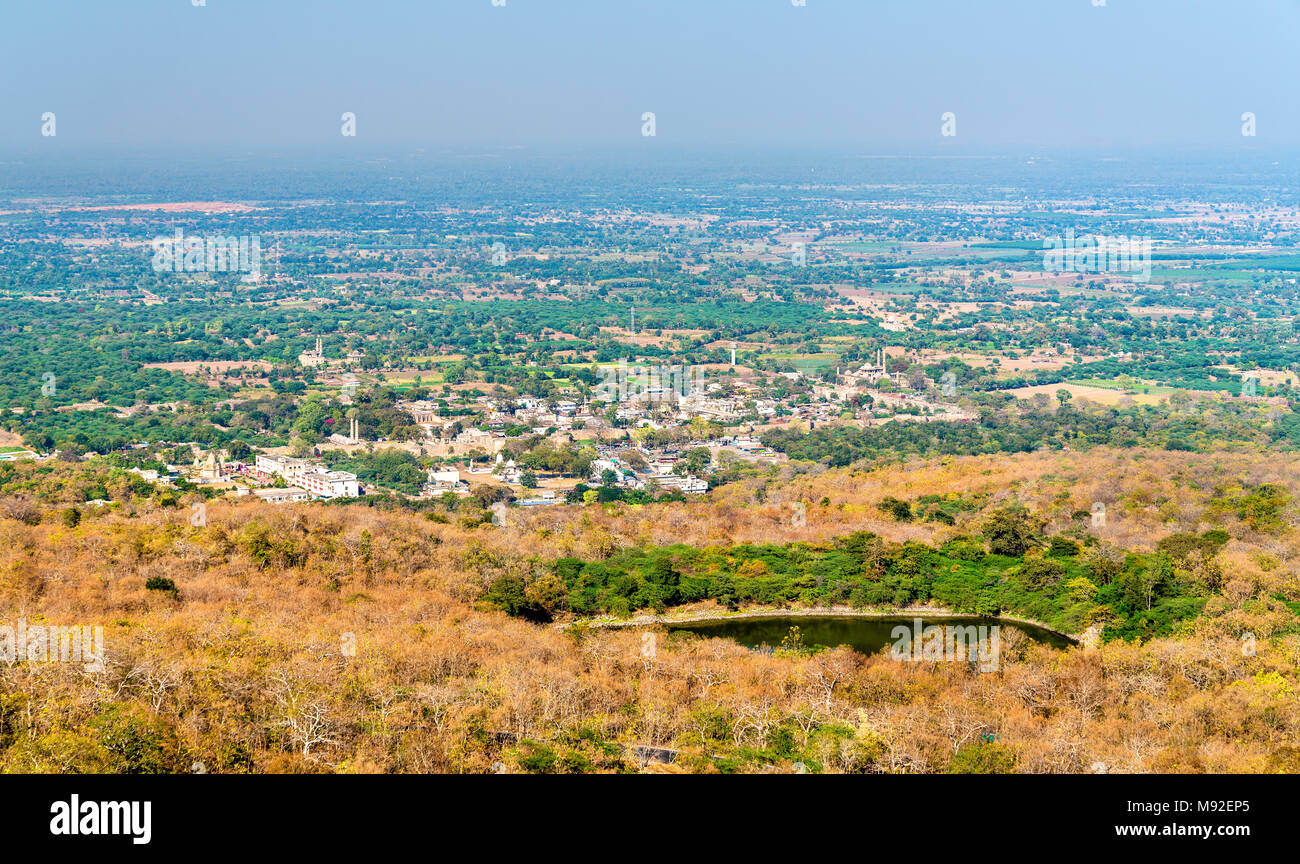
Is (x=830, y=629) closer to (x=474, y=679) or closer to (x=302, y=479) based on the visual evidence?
(x=474, y=679)

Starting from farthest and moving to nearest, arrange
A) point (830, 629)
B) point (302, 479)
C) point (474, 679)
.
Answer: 1. point (302, 479)
2. point (830, 629)
3. point (474, 679)

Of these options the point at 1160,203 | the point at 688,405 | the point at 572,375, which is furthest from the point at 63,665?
the point at 1160,203

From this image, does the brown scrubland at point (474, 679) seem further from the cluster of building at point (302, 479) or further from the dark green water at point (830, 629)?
the cluster of building at point (302, 479)

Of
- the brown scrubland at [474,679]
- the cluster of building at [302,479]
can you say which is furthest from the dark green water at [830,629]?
the cluster of building at [302,479]

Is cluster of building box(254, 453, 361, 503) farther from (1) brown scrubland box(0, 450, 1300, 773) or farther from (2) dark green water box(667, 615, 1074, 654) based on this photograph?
(2) dark green water box(667, 615, 1074, 654)

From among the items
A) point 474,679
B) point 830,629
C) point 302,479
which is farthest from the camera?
point 302,479

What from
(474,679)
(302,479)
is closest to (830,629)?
(474,679)

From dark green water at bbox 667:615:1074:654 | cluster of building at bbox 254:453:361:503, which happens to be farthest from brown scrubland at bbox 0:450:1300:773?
cluster of building at bbox 254:453:361:503

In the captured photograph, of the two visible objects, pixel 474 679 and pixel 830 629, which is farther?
pixel 830 629
